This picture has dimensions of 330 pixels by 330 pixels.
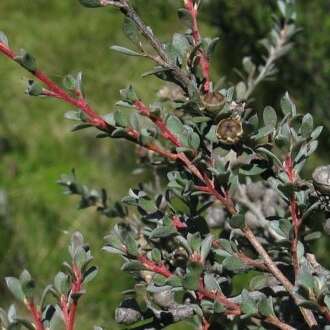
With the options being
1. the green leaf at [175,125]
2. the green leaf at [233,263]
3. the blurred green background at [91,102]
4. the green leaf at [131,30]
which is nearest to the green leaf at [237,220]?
the green leaf at [233,263]

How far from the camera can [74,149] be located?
131 inches

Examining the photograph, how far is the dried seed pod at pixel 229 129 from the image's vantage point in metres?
0.96

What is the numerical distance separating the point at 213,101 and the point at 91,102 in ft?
8.45

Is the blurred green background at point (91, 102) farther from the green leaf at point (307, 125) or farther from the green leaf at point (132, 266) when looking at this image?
the green leaf at point (307, 125)

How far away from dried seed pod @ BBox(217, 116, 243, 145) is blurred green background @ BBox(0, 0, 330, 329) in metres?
1.10

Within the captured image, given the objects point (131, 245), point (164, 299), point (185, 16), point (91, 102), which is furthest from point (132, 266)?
point (91, 102)

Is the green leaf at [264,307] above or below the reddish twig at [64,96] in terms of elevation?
below

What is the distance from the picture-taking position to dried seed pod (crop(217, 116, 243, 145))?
960 mm

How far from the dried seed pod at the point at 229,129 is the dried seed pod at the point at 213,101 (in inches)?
0.7

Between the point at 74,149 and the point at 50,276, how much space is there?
0.89 meters

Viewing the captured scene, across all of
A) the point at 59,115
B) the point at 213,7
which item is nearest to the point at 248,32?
the point at 213,7

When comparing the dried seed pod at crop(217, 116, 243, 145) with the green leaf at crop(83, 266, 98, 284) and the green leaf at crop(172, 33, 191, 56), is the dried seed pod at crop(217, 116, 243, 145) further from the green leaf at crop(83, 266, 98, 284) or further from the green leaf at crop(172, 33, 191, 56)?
the green leaf at crop(83, 266, 98, 284)

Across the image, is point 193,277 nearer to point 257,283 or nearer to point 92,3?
point 257,283

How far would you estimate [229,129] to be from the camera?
960mm
